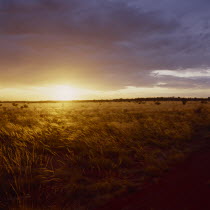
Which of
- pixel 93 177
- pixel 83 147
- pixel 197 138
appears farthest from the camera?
pixel 197 138

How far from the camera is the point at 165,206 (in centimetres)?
380

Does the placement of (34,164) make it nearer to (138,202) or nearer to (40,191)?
(40,191)

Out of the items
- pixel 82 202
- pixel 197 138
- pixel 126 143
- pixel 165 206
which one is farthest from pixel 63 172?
pixel 197 138

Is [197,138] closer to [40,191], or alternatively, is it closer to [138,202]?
[138,202]

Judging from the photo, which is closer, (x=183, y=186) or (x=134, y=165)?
(x=183, y=186)

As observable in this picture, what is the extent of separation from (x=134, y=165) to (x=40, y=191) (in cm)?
321

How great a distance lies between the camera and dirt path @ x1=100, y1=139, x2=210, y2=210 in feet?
12.6

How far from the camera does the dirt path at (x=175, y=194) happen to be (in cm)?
383

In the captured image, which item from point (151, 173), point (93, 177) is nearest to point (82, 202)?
point (93, 177)

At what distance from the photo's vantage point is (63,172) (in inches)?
222

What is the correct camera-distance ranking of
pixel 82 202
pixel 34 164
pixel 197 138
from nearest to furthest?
pixel 82 202 < pixel 34 164 < pixel 197 138

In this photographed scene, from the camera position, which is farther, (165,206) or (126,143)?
(126,143)

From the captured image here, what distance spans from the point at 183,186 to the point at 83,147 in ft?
13.7

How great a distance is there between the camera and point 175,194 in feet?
13.9
